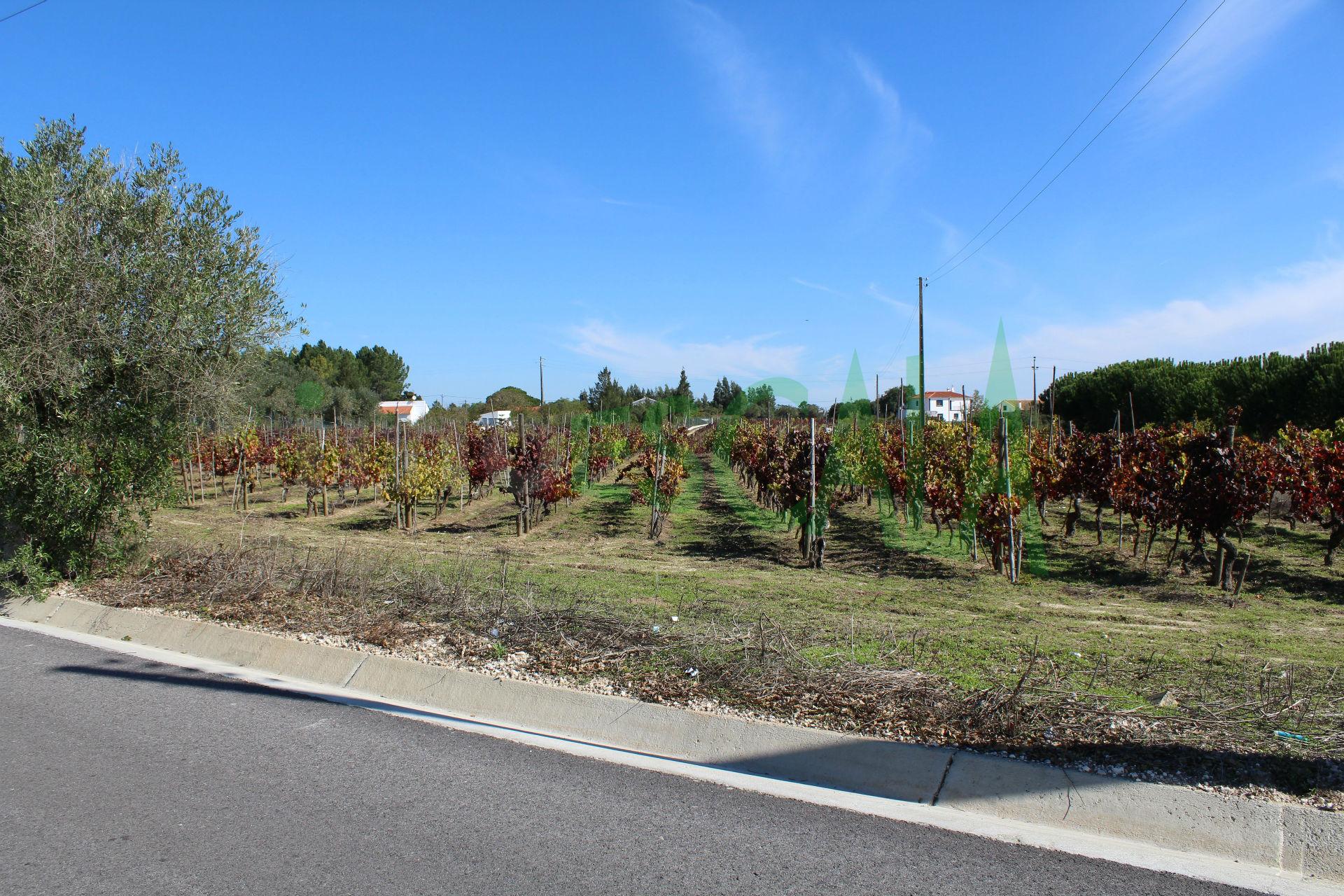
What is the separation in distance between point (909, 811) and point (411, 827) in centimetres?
236

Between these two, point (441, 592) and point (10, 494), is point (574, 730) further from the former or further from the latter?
point (10, 494)

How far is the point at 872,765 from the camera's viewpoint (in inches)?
182

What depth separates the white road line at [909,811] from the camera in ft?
11.7

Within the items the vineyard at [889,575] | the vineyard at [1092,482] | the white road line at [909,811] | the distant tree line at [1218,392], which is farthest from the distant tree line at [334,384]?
the distant tree line at [1218,392]

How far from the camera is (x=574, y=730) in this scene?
5.51m

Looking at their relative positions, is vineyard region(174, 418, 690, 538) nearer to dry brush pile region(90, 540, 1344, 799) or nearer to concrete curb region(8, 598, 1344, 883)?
dry brush pile region(90, 540, 1344, 799)

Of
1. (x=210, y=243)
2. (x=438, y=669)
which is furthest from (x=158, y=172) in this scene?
(x=438, y=669)

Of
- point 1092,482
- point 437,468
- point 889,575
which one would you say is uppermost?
point 437,468

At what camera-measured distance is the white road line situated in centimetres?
358

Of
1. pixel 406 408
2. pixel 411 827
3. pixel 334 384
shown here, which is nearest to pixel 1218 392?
pixel 411 827

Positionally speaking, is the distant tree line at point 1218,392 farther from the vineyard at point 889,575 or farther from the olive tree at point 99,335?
the olive tree at point 99,335

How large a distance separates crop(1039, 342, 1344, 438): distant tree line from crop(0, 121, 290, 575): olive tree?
25087mm

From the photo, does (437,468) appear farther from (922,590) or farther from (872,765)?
(872,765)

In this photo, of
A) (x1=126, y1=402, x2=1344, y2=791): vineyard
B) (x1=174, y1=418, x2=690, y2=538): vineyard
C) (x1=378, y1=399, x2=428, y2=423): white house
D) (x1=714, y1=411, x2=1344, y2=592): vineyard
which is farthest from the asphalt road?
(x1=378, y1=399, x2=428, y2=423): white house
